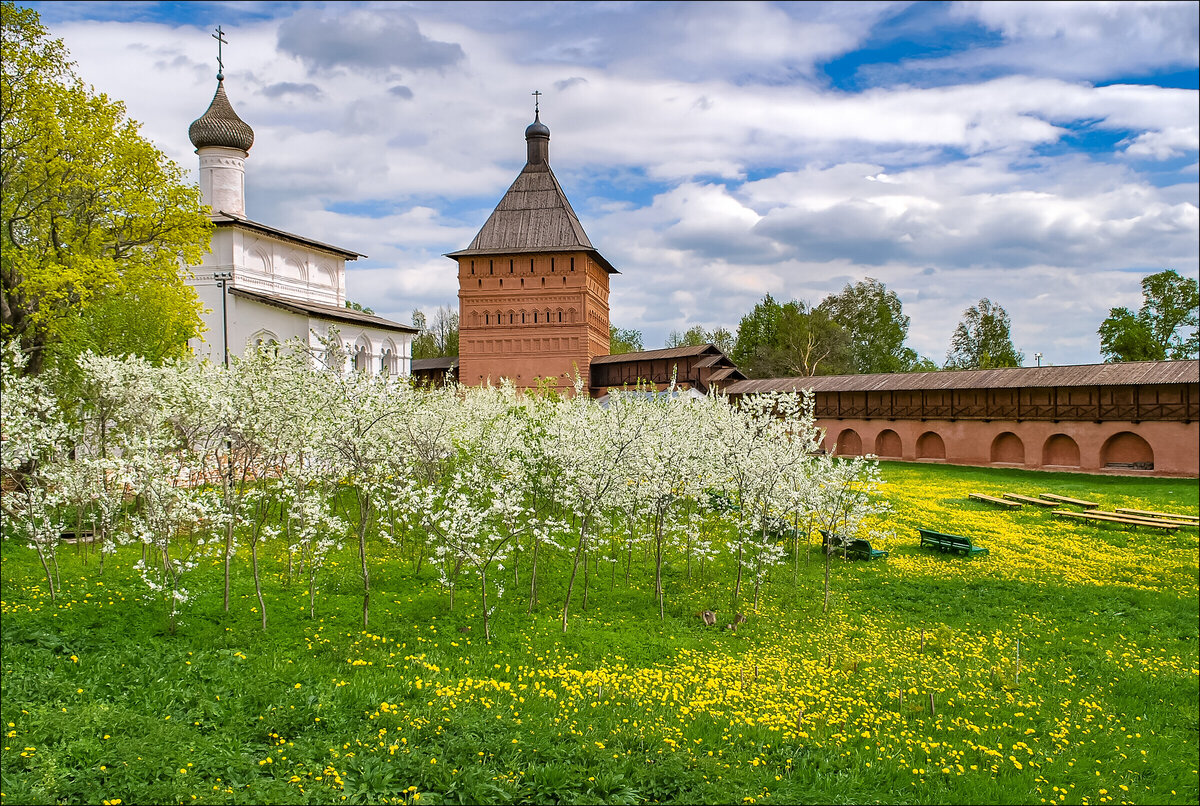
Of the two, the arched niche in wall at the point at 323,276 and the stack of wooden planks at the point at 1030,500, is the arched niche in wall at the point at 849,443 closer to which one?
the stack of wooden planks at the point at 1030,500

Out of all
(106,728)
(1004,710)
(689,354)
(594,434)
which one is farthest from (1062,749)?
(689,354)

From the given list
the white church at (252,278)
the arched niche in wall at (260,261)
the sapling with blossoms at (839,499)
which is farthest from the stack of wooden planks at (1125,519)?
the arched niche in wall at (260,261)

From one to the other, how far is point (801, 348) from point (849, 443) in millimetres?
20545

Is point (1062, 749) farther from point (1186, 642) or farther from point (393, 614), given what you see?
point (393, 614)

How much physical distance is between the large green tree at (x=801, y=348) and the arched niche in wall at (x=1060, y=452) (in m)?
25.6

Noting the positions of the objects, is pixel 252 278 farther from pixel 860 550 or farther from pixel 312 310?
pixel 860 550

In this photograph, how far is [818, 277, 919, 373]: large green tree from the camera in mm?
61531

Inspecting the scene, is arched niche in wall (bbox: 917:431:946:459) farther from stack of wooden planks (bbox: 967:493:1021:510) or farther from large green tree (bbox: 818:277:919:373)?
large green tree (bbox: 818:277:919:373)

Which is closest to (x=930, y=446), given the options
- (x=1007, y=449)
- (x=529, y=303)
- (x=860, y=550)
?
(x=1007, y=449)

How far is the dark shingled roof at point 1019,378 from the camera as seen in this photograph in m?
27.4

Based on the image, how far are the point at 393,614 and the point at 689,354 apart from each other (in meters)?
35.8

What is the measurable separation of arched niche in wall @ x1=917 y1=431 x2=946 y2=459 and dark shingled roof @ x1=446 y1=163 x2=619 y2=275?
24837 millimetres

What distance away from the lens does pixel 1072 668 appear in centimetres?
995

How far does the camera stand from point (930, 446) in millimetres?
34719
